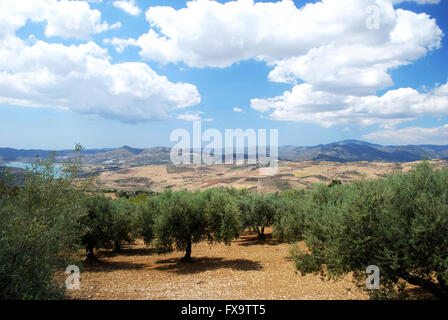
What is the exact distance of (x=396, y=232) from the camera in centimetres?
784

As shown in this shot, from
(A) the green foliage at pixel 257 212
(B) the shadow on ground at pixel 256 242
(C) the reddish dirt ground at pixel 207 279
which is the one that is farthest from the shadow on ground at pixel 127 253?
(A) the green foliage at pixel 257 212

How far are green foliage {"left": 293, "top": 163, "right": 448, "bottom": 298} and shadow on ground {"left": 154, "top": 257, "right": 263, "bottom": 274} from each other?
37.2ft

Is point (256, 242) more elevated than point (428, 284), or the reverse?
point (428, 284)

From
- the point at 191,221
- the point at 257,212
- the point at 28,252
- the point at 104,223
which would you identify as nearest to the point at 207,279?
Result: the point at 191,221

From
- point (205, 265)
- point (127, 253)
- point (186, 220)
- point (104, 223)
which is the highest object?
point (186, 220)

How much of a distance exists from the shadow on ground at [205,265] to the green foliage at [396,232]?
1133 cm

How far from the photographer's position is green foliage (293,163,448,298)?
24.9 ft

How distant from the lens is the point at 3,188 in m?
9.04

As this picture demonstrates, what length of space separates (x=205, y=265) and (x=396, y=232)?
16.1 m

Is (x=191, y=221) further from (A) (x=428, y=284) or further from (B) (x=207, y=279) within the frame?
(A) (x=428, y=284)

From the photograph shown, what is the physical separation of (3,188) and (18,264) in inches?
166

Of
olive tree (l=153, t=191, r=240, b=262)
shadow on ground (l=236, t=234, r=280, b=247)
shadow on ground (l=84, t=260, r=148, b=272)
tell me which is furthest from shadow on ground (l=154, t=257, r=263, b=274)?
shadow on ground (l=236, t=234, r=280, b=247)
